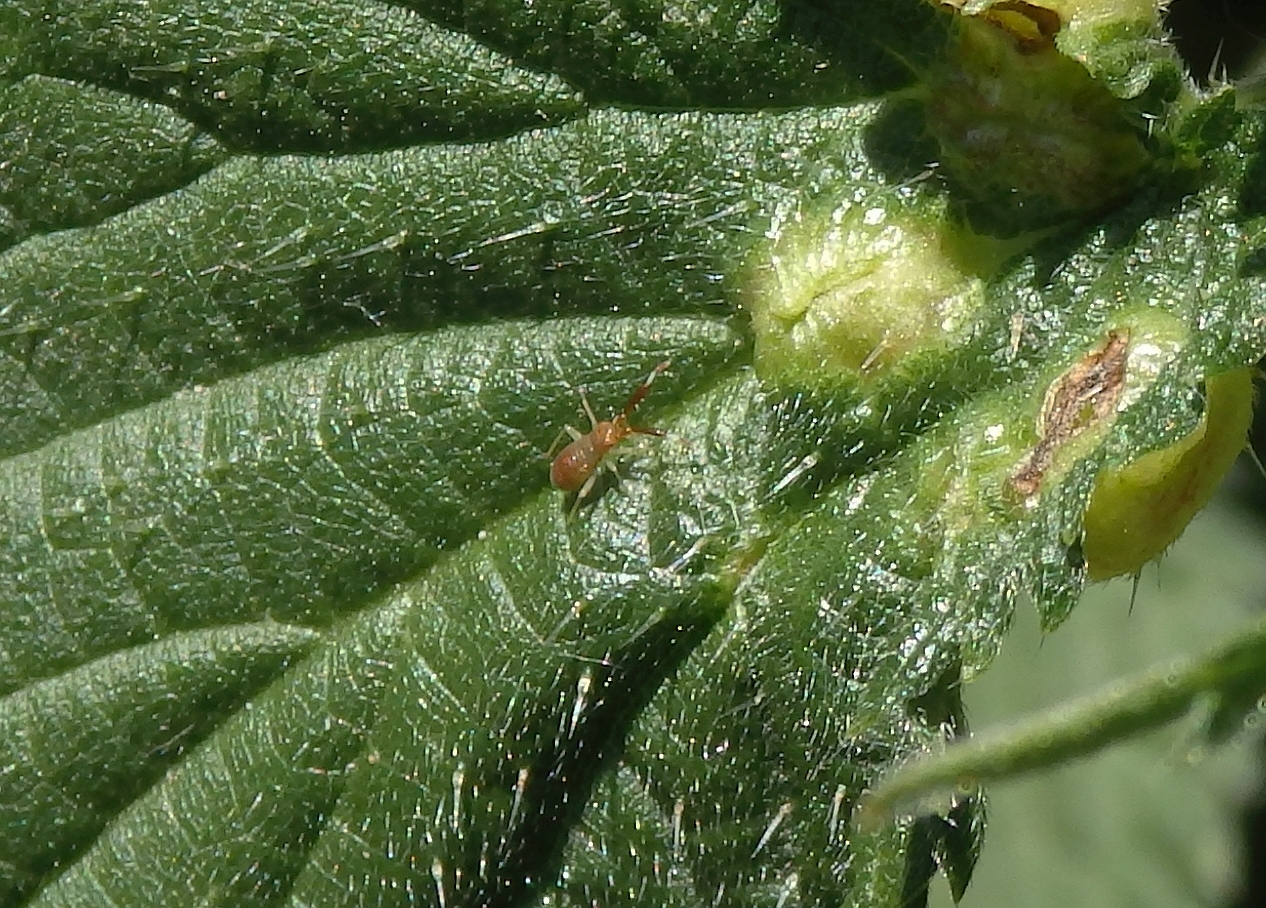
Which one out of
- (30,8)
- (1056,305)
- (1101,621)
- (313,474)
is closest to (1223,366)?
(1056,305)

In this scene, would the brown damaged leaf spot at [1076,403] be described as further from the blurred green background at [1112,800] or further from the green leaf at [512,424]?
the blurred green background at [1112,800]

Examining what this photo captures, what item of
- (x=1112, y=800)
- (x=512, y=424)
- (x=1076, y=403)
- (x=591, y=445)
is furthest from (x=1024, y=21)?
(x=1112, y=800)

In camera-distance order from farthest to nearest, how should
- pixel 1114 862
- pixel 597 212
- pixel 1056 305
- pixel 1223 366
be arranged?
pixel 1114 862 → pixel 597 212 → pixel 1056 305 → pixel 1223 366

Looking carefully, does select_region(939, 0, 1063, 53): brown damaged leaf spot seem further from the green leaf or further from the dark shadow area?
the dark shadow area

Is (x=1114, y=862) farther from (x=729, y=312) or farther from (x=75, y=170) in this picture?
(x=75, y=170)

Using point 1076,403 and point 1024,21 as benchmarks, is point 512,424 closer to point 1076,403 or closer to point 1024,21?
point 1076,403

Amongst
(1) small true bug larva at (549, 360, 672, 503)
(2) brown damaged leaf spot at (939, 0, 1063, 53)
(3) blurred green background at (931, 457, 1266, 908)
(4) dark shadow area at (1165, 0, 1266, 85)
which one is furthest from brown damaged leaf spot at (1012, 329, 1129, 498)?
(3) blurred green background at (931, 457, 1266, 908)
